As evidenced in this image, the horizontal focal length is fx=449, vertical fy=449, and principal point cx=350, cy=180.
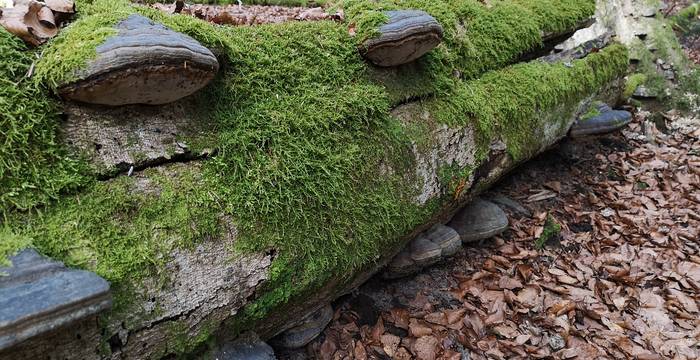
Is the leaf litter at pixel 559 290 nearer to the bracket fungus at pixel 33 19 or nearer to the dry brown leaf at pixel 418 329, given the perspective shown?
the dry brown leaf at pixel 418 329

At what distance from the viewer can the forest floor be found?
10.7 ft

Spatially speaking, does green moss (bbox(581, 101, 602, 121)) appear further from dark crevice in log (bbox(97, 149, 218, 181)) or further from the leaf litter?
dark crevice in log (bbox(97, 149, 218, 181))

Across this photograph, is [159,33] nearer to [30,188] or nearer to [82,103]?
[82,103]

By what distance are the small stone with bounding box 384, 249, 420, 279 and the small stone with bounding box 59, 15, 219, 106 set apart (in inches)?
83.5

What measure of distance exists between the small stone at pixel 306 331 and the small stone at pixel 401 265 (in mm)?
642

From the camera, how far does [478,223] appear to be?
4184mm

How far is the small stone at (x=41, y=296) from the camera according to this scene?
4.10 feet

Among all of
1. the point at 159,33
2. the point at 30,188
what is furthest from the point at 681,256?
the point at 30,188

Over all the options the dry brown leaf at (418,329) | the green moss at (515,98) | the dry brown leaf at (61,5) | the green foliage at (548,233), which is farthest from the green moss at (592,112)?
the dry brown leaf at (61,5)

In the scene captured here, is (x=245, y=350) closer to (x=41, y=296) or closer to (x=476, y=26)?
(x=41, y=296)

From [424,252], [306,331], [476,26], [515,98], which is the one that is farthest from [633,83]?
[306,331]

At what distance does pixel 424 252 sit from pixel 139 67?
2.48m

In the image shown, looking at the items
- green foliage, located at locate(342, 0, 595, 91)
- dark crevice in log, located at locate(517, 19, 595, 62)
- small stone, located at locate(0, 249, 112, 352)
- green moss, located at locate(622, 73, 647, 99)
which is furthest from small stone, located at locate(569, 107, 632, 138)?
small stone, located at locate(0, 249, 112, 352)

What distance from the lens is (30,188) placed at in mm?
1702
